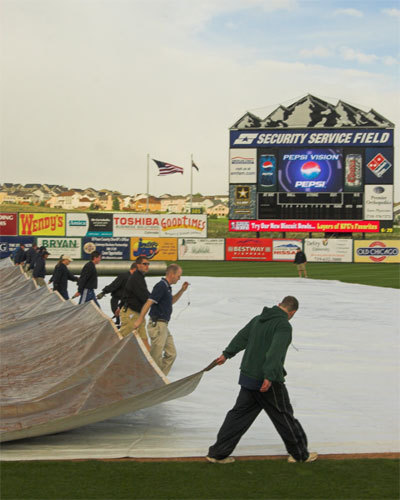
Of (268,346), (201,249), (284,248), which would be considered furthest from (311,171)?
(268,346)

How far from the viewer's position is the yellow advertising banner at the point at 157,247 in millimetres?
54094

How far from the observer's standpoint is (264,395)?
661 centimetres

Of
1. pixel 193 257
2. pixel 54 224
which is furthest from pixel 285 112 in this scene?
pixel 54 224

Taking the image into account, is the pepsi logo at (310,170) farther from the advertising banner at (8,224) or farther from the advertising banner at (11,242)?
the advertising banner at (8,224)

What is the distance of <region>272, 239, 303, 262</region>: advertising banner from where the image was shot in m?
51.8

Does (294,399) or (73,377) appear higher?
(73,377)

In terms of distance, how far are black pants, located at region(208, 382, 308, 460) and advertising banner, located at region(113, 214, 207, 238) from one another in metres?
50.3

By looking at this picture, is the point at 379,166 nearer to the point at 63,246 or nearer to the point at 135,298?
the point at 63,246

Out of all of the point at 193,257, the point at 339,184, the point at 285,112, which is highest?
the point at 285,112

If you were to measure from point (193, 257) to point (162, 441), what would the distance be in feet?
154

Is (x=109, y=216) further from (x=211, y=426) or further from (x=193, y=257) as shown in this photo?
→ (x=211, y=426)

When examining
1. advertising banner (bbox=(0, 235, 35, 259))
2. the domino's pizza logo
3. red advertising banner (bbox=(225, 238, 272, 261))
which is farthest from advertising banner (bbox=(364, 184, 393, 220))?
advertising banner (bbox=(0, 235, 35, 259))

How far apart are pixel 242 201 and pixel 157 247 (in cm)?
804

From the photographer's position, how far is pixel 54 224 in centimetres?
5878
